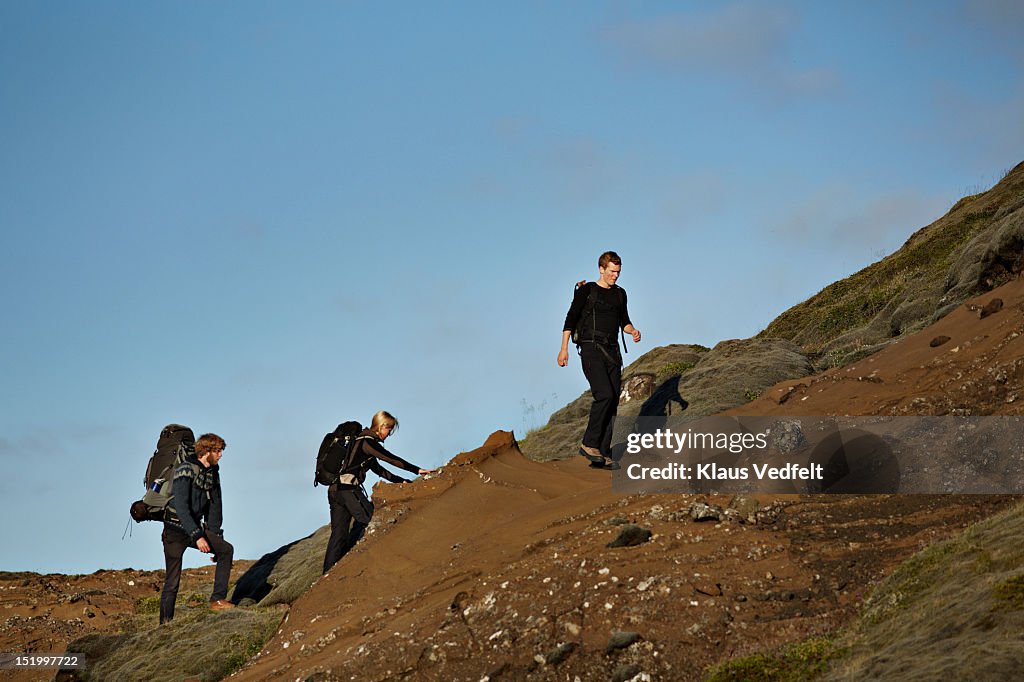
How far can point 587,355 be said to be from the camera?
549 inches

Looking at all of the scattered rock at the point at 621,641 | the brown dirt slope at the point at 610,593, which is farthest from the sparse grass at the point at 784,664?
the scattered rock at the point at 621,641

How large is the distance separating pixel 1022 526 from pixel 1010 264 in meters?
10.7

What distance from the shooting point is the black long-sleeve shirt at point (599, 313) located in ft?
45.5

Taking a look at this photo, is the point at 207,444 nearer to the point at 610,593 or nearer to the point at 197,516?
the point at 197,516

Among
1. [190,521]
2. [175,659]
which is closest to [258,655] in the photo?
[175,659]

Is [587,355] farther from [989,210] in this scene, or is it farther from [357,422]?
[989,210]

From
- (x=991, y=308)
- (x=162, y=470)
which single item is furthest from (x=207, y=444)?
(x=991, y=308)

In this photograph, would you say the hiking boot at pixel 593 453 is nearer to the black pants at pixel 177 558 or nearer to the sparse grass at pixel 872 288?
the black pants at pixel 177 558

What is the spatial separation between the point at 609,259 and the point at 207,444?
586 centimetres

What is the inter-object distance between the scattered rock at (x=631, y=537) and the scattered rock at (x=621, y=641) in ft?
5.84

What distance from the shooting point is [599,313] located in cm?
1388

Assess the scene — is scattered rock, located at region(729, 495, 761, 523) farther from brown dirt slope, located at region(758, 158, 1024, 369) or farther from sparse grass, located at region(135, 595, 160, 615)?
sparse grass, located at region(135, 595, 160, 615)

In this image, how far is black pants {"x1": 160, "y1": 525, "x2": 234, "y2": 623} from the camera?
44.8 ft

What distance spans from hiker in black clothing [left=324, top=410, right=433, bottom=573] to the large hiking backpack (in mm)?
2041
